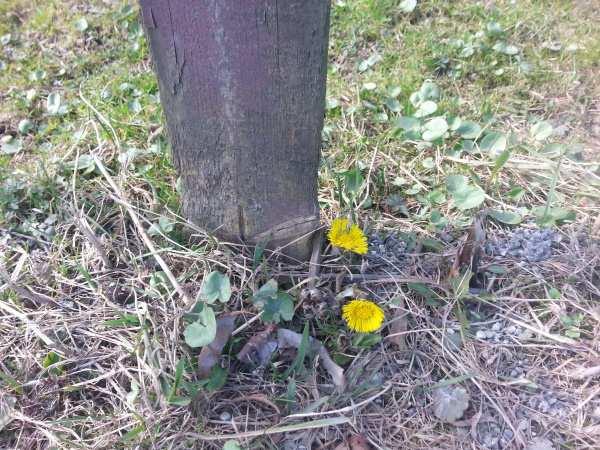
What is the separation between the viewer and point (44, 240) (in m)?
1.68

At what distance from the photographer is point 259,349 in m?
1.37

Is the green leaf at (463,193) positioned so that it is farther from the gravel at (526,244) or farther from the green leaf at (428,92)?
the green leaf at (428,92)

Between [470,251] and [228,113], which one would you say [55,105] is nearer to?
[228,113]

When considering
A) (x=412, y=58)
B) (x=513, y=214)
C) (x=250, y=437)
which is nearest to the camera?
(x=250, y=437)

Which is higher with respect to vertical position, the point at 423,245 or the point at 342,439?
the point at 423,245

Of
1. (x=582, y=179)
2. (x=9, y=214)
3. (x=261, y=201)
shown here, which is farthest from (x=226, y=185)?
(x=582, y=179)

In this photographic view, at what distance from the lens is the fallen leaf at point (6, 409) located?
130 cm

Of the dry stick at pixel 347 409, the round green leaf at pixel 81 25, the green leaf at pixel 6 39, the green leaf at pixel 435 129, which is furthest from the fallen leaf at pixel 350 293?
the green leaf at pixel 6 39

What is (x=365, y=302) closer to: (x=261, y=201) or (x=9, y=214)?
(x=261, y=201)

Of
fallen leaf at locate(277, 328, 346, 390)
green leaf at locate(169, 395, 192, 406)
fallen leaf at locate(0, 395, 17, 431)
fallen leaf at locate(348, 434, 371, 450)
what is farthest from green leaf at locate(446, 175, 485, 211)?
fallen leaf at locate(0, 395, 17, 431)

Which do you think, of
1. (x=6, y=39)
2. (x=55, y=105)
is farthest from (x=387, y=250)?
(x=6, y=39)

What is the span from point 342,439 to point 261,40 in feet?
3.07

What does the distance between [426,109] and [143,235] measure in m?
1.14

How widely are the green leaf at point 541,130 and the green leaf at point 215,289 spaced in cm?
131
